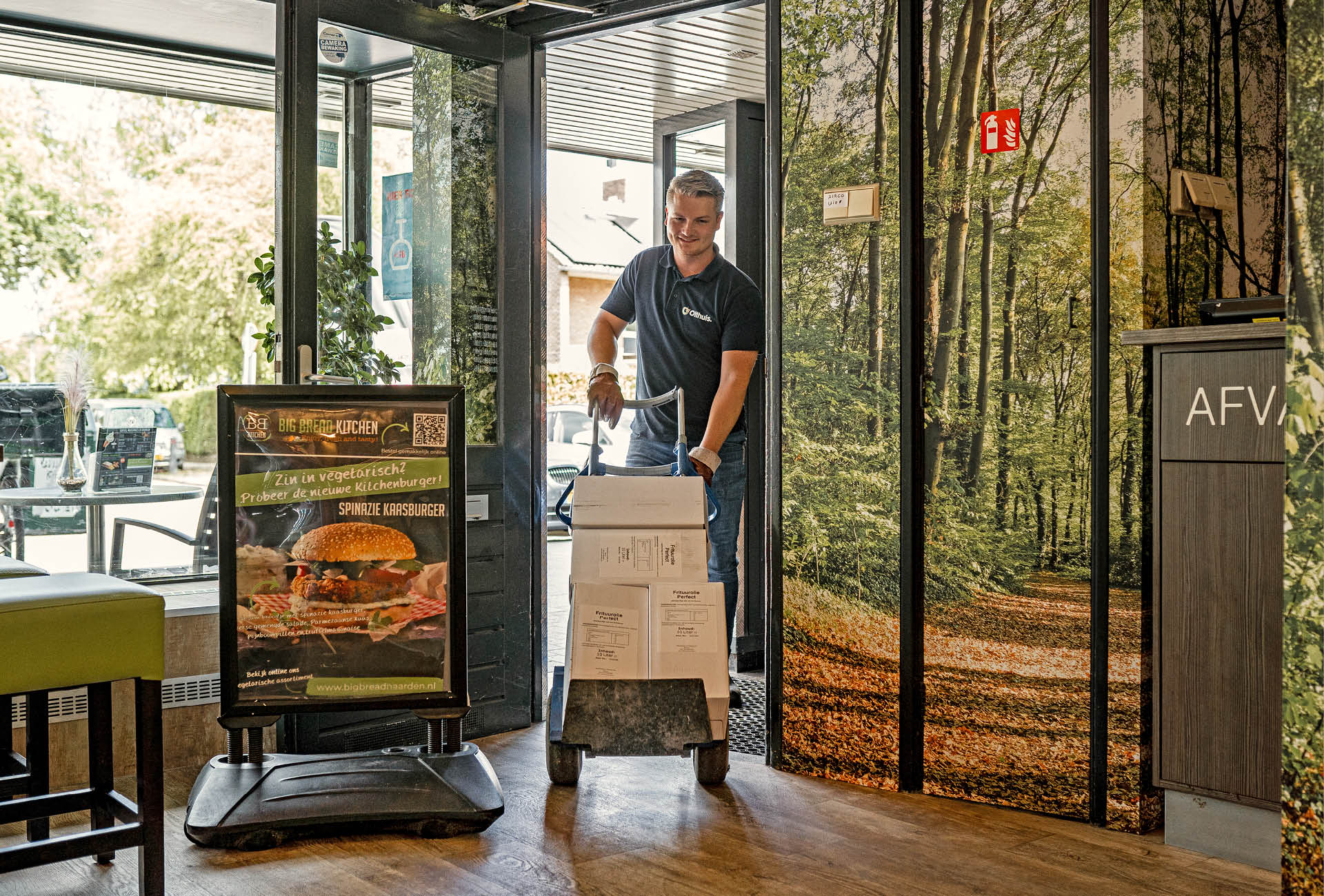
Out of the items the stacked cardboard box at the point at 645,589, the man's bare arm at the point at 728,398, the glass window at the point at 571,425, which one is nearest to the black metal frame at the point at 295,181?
the stacked cardboard box at the point at 645,589

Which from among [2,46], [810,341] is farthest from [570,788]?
[2,46]

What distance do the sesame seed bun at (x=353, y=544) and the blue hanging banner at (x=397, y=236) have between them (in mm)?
1005

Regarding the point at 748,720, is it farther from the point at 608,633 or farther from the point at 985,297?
the point at 985,297

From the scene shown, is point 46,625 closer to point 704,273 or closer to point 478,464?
point 478,464

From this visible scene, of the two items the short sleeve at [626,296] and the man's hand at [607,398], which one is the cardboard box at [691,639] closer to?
the man's hand at [607,398]

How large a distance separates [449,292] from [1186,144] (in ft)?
7.46

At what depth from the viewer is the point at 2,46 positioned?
4758mm

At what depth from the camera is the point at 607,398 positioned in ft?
11.7

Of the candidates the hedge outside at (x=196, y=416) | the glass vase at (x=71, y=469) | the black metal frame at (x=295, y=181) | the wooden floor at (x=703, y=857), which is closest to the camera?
the wooden floor at (x=703, y=857)

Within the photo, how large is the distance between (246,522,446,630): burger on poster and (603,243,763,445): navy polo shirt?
1.26 metres

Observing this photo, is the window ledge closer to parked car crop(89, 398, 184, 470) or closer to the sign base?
the sign base

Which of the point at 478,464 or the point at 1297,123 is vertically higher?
the point at 1297,123

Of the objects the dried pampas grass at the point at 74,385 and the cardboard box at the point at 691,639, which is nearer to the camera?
the cardboard box at the point at 691,639

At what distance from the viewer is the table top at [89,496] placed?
452 centimetres
